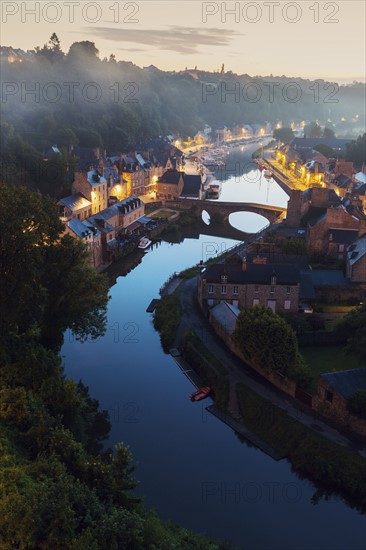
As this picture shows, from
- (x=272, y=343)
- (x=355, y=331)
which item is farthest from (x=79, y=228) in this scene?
(x=355, y=331)

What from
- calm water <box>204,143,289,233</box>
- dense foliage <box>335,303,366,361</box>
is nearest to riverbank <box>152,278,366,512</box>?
dense foliage <box>335,303,366,361</box>

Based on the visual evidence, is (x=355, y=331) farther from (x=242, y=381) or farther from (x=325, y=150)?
(x=325, y=150)

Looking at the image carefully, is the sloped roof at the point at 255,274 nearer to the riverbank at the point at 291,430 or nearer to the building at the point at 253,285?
the building at the point at 253,285

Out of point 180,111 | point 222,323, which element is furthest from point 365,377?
point 180,111

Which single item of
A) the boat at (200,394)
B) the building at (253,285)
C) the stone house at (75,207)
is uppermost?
the stone house at (75,207)

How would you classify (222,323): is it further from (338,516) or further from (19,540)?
(19,540)

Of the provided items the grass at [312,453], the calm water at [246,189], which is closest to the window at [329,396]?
the grass at [312,453]
